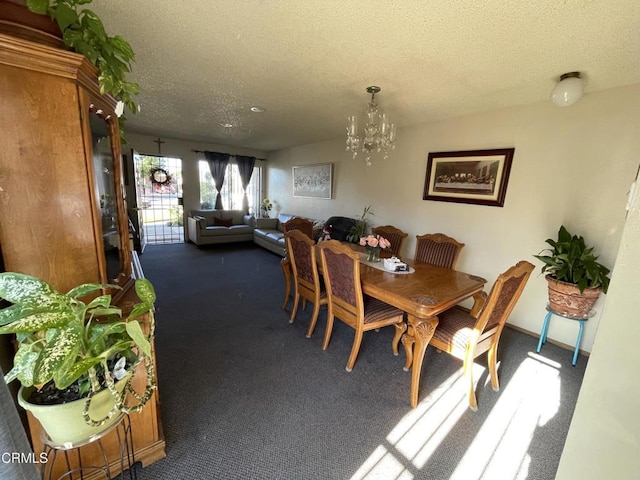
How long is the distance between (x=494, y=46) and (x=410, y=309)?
5.78ft

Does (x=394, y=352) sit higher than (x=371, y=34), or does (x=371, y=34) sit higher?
(x=371, y=34)

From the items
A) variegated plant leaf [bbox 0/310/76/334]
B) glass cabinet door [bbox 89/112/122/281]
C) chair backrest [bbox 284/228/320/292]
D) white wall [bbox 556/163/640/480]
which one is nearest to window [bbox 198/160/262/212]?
chair backrest [bbox 284/228/320/292]

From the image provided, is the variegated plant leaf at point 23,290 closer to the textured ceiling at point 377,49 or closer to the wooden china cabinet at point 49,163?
the wooden china cabinet at point 49,163

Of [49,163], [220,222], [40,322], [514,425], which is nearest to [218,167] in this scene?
[220,222]

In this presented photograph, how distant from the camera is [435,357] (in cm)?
223

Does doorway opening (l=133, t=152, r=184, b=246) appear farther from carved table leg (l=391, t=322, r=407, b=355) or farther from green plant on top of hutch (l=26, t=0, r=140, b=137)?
carved table leg (l=391, t=322, r=407, b=355)

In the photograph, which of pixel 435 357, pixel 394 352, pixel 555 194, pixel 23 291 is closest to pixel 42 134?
pixel 23 291

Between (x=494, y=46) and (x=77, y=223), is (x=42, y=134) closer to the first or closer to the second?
(x=77, y=223)

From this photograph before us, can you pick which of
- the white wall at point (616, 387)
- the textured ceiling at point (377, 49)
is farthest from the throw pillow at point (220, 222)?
the white wall at point (616, 387)

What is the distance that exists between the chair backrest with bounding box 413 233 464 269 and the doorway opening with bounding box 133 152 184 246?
520 cm

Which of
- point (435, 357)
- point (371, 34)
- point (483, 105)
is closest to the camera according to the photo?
point (371, 34)

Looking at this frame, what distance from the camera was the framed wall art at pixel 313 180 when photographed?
16.5ft

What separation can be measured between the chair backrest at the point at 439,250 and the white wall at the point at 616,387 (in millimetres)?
1859

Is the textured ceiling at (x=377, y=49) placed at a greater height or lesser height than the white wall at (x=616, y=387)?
greater
